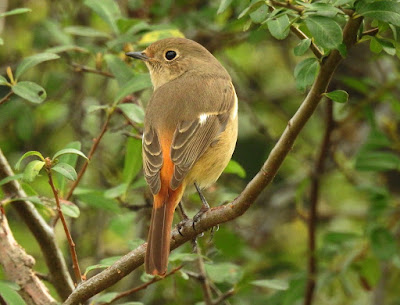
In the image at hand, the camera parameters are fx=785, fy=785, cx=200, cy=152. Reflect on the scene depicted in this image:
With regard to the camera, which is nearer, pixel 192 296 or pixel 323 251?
pixel 323 251

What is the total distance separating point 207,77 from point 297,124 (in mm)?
1683

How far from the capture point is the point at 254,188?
114 inches

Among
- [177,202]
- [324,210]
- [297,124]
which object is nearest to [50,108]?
[324,210]

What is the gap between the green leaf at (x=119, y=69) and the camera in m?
4.16

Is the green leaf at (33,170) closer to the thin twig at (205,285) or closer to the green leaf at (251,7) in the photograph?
the green leaf at (251,7)

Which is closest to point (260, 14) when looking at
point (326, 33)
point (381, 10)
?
point (326, 33)

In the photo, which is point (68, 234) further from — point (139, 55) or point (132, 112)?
point (139, 55)

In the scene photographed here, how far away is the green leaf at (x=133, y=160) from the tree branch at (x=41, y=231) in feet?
2.47

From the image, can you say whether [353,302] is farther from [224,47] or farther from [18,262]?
[18,262]

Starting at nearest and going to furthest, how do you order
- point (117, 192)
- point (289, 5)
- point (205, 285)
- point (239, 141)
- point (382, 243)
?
point (289, 5) → point (205, 285) → point (117, 192) → point (382, 243) → point (239, 141)

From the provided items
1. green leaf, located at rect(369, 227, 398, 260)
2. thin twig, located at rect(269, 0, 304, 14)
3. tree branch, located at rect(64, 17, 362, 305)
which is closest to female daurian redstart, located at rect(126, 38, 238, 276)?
tree branch, located at rect(64, 17, 362, 305)

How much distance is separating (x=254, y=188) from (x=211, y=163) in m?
0.93

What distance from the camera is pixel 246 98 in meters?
6.24

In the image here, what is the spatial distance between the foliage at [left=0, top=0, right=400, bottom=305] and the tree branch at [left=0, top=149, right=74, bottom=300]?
0.07 m
